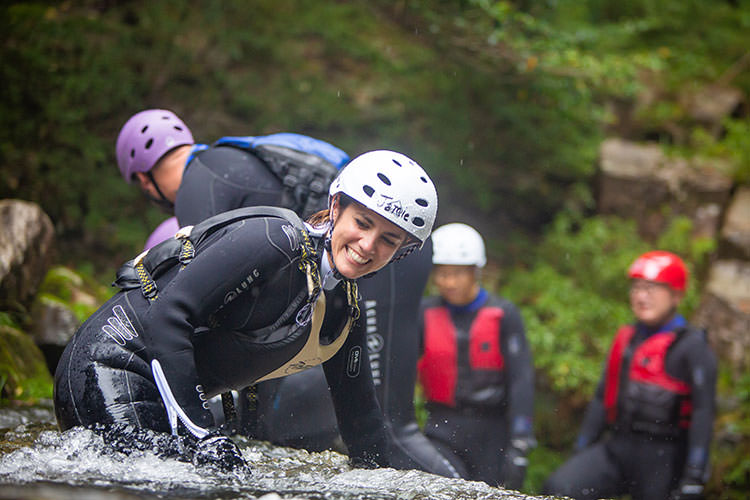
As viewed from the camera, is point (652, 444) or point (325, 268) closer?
point (325, 268)

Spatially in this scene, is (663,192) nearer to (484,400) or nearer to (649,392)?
(649,392)

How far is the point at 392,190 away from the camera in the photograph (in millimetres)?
2770

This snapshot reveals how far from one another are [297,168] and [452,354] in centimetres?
247

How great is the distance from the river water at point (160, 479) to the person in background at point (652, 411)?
3029mm

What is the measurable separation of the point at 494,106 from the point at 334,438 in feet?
20.1

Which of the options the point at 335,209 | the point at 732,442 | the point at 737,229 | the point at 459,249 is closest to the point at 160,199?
the point at 335,209

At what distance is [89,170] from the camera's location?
7520mm

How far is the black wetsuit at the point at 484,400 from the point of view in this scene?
214 inches

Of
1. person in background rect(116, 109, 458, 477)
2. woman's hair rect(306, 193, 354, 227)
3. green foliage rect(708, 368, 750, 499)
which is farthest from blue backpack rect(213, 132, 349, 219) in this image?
green foliage rect(708, 368, 750, 499)

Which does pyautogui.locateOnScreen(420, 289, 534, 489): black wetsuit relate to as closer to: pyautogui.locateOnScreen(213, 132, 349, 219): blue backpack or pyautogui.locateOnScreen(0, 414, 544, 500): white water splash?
pyautogui.locateOnScreen(213, 132, 349, 219): blue backpack

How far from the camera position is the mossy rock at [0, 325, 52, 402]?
4.32 m

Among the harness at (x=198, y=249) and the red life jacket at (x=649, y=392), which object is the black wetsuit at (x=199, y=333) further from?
the red life jacket at (x=649, y=392)

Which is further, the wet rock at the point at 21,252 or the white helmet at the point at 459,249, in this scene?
the white helmet at the point at 459,249

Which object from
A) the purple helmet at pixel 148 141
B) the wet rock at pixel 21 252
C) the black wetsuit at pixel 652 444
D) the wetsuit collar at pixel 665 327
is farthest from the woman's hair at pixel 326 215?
the wetsuit collar at pixel 665 327
